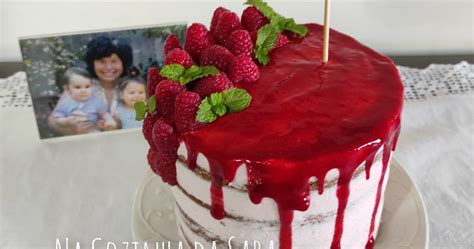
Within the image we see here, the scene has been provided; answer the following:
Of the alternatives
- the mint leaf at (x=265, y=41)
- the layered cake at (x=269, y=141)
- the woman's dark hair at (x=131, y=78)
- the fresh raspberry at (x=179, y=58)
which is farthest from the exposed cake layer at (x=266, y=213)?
the woman's dark hair at (x=131, y=78)

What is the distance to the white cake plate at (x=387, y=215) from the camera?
1.42 metres

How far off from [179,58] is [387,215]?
0.69 meters

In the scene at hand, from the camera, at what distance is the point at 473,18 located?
2.31 meters

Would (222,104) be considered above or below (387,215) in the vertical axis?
above

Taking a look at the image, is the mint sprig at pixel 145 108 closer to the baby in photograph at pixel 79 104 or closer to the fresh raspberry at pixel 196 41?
the fresh raspberry at pixel 196 41

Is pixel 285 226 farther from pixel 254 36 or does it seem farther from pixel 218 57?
pixel 254 36

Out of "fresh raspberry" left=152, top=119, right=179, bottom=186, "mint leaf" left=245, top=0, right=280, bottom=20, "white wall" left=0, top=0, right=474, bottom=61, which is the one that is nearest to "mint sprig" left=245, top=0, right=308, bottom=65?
"mint leaf" left=245, top=0, right=280, bottom=20

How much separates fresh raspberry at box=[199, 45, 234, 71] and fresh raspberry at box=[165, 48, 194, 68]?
0.14ft

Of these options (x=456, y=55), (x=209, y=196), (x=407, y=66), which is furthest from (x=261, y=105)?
(x=456, y=55)

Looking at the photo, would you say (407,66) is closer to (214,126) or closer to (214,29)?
(214,29)

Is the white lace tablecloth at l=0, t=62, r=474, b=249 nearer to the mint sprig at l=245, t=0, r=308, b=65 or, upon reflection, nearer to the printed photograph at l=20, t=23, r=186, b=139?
the printed photograph at l=20, t=23, r=186, b=139

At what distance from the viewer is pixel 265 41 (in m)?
1.43

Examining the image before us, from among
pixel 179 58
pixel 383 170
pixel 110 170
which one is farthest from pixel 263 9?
pixel 110 170

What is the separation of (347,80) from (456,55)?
1.24m
